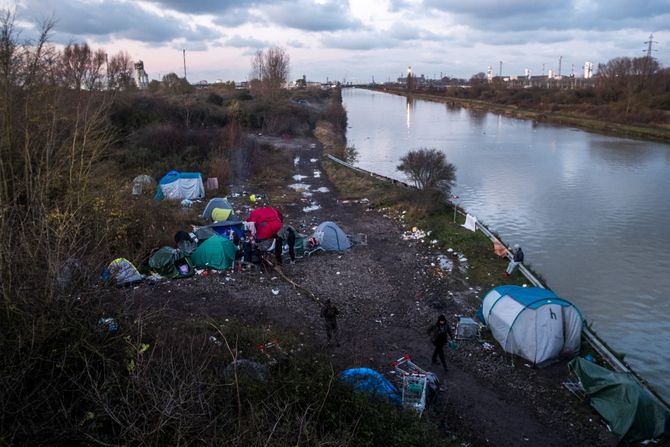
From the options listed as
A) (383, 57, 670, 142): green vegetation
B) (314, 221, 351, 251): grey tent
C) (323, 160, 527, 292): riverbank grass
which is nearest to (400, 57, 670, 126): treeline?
(383, 57, 670, 142): green vegetation

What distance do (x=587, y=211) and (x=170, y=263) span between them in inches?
649

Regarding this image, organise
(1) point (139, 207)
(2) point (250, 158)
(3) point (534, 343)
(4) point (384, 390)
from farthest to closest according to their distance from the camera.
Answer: (2) point (250, 158)
(1) point (139, 207)
(3) point (534, 343)
(4) point (384, 390)

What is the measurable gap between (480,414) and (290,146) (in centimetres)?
3121

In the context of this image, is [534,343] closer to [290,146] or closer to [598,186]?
[598,186]

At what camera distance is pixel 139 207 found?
14.8 metres

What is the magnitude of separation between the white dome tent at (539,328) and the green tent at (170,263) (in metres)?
7.58

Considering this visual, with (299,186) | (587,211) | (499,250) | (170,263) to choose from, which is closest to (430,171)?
(587,211)

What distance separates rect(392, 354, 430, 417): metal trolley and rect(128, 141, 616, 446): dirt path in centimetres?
35

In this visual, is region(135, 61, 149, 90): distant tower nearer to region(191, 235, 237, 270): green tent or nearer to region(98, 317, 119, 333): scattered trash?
region(191, 235, 237, 270): green tent

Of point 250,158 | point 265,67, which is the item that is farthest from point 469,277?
point 265,67

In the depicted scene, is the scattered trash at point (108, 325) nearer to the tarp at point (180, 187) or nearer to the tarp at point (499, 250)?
the tarp at point (499, 250)

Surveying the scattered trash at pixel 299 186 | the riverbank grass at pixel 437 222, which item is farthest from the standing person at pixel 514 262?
the scattered trash at pixel 299 186

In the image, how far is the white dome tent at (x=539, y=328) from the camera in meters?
9.25

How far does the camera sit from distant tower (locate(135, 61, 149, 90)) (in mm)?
65375
